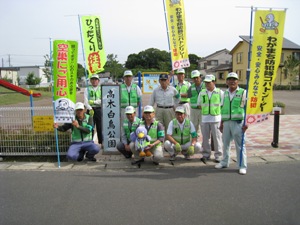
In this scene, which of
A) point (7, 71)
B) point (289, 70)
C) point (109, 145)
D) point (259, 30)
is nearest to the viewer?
point (259, 30)

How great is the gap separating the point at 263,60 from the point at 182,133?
7.38ft

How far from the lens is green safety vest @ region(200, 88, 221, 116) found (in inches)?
228

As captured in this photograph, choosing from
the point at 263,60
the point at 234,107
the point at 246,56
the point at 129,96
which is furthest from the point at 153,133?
the point at 246,56

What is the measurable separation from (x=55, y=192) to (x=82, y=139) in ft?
5.90

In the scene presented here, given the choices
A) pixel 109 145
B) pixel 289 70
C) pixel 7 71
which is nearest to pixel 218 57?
pixel 289 70

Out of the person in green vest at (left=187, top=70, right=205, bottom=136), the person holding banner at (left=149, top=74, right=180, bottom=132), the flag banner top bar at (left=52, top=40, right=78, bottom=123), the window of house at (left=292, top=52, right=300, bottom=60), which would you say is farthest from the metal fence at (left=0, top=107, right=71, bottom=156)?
the window of house at (left=292, top=52, right=300, bottom=60)

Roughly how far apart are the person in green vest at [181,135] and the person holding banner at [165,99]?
2.10ft

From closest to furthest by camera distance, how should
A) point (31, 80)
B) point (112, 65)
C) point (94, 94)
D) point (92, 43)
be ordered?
1. point (94, 94)
2. point (92, 43)
3. point (31, 80)
4. point (112, 65)

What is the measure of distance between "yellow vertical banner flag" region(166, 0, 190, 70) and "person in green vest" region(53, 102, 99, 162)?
2891 millimetres

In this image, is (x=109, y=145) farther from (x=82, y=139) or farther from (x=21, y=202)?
(x=21, y=202)

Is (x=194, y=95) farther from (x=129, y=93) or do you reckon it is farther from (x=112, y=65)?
(x=112, y=65)

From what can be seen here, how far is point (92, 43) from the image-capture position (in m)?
7.10

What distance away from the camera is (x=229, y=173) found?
520 centimetres

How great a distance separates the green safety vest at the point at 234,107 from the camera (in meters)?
5.27
